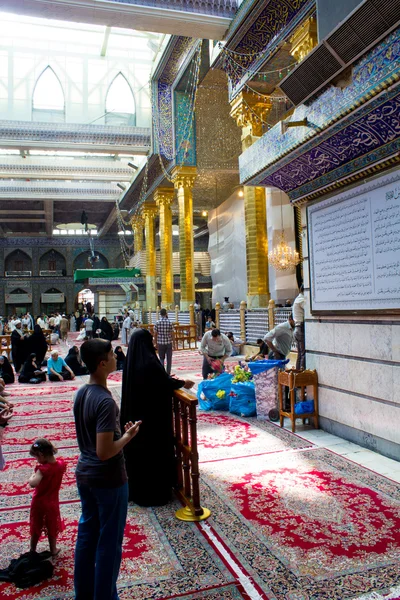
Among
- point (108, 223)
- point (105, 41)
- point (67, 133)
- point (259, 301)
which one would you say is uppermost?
point (105, 41)

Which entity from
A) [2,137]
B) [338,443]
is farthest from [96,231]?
[338,443]

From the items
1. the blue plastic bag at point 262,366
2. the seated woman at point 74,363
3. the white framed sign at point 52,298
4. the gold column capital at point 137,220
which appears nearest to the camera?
the blue plastic bag at point 262,366

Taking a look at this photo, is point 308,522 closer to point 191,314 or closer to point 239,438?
point 239,438

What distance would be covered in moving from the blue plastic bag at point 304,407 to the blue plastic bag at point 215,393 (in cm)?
111

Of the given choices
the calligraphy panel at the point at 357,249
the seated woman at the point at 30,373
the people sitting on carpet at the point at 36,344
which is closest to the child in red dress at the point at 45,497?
the calligraphy panel at the point at 357,249

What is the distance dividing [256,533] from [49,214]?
999 inches

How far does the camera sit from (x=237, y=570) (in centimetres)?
210

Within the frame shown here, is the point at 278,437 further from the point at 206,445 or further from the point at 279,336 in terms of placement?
the point at 279,336

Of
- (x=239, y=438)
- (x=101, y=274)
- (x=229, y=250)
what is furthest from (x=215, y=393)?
(x=101, y=274)

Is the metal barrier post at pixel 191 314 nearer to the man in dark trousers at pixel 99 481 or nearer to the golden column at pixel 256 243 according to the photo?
the golden column at pixel 256 243

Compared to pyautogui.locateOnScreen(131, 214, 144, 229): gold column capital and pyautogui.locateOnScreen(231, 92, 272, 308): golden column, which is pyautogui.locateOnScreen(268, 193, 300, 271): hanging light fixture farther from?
pyautogui.locateOnScreen(131, 214, 144, 229): gold column capital

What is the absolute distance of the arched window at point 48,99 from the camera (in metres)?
15.9

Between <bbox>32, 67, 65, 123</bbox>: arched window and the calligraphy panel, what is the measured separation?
1425 cm

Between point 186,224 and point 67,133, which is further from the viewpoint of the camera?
point 186,224
